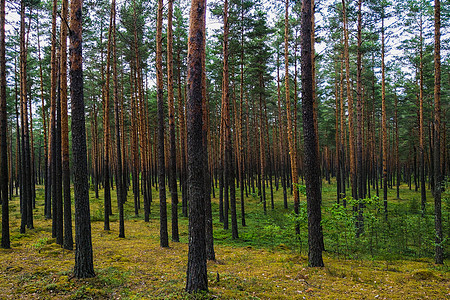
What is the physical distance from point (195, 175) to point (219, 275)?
355 centimetres

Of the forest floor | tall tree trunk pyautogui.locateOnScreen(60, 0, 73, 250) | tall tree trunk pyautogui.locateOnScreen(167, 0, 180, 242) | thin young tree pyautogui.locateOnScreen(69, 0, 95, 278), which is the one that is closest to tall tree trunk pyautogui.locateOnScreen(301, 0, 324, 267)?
the forest floor

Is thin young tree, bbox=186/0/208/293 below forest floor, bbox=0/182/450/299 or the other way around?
the other way around

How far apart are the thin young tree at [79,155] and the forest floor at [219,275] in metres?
0.54

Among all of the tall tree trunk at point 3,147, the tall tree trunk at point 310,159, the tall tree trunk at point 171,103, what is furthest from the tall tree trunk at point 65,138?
the tall tree trunk at point 310,159

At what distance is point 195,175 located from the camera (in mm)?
5551

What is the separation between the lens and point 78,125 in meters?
6.84

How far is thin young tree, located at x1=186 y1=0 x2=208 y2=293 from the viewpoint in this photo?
18.0ft

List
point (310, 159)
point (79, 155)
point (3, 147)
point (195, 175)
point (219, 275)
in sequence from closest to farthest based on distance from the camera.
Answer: point (195, 175) → point (79, 155) → point (219, 275) → point (310, 159) → point (3, 147)

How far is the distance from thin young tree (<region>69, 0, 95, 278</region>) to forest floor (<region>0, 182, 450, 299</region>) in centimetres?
54

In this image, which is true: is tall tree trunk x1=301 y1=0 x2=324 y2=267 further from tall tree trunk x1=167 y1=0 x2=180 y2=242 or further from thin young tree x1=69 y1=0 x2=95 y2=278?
thin young tree x1=69 y1=0 x2=95 y2=278

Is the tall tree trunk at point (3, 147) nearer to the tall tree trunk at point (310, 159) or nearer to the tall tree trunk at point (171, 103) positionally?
the tall tree trunk at point (171, 103)

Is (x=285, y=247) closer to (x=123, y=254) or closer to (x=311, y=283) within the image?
(x=311, y=283)

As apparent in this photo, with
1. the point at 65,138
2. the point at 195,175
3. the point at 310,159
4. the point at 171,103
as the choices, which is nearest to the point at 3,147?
the point at 65,138

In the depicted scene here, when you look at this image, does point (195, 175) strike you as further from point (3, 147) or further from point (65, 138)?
point (3, 147)
